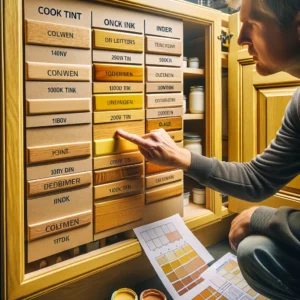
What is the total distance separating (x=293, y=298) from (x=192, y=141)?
0.57 meters

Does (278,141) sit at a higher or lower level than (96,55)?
lower

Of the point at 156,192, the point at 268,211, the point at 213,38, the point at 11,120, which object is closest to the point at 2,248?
the point at 11,120

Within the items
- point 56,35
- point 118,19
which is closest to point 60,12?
Result: point 56,35

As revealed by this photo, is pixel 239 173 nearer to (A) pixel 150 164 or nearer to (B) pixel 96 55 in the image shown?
(A) pixel 150 164

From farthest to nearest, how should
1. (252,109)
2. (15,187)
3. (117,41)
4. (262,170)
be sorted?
(252,109) < (262,170) < (117,41) < (15,187)

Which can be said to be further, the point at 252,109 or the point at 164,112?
the point at 252,109

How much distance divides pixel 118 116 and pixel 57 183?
0.24 metres

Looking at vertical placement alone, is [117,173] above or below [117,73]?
below

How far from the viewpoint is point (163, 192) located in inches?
38.6

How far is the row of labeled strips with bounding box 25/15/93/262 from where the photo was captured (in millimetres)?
720

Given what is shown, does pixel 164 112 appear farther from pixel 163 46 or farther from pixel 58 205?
pixel 58 205

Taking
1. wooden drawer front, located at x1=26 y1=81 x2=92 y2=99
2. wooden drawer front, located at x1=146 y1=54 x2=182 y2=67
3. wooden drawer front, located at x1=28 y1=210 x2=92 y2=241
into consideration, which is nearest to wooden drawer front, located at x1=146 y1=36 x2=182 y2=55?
wooden drawer front, located at x1=146 y1=54 x2=182 y2=67

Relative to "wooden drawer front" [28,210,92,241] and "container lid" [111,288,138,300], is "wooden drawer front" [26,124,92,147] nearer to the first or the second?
"wooden drawer front" [28,210,92,241]

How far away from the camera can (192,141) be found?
1.15 meters
